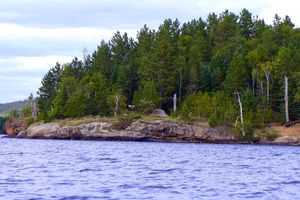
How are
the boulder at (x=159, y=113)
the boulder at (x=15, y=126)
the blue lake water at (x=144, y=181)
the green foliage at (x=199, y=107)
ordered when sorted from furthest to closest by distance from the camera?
1. the boulder at (x=15, y=126)
2. the boulder at (x=159, y=113)
3. the green foliage at (x=199, y=107)
4. the blue lake water at (x=144, y=181)

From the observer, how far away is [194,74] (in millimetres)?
113250

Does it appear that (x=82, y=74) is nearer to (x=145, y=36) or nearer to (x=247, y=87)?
(x=145, y=36)

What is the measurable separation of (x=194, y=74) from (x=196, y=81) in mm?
1607

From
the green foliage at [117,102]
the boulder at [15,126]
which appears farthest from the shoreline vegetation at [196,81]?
the boulder at [15,126]

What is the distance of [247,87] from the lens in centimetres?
10825

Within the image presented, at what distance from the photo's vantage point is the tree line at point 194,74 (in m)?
102

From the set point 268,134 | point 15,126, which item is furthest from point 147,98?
point 15,126

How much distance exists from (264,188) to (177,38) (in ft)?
340

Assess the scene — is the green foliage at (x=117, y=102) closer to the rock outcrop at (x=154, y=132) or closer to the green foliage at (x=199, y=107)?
the rock outcrop at (x=154, y=132)

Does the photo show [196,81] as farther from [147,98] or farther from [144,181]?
[144,181]

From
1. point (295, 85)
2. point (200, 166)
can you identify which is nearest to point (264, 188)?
point (200, 166)

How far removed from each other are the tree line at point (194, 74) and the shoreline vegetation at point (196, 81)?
169 mm

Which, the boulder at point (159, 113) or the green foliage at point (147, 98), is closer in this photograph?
the green foliage at point (147, 98)

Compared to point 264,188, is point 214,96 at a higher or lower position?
higher
